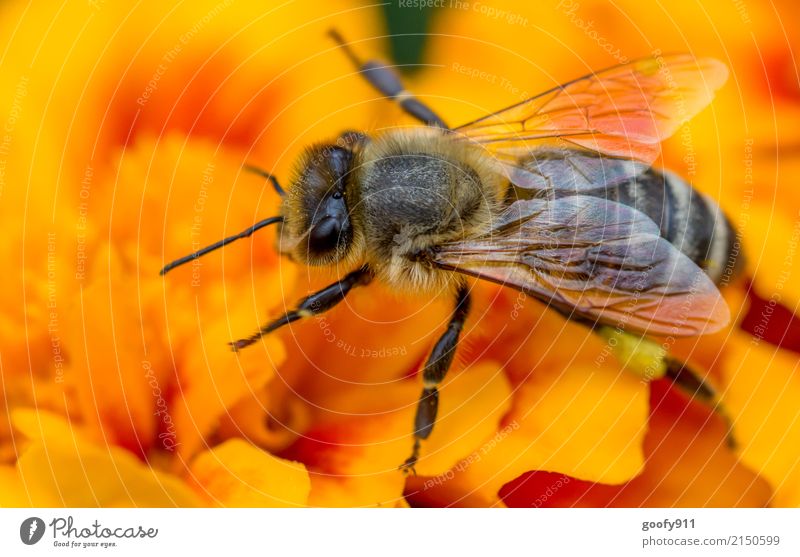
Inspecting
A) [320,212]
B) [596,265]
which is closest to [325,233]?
[320,212]

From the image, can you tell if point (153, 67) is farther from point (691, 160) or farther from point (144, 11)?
point (691, 160)

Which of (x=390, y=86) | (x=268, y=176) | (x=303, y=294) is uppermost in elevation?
(x=390, y=86)

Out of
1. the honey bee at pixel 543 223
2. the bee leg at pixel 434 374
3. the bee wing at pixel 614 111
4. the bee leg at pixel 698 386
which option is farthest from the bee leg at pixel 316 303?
the bee leg at pixel 698 386

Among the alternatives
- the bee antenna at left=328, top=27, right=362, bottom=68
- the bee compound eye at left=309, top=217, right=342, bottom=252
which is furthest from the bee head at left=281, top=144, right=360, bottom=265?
the bee antenna at left=328, top=27, right=362, bottom=68

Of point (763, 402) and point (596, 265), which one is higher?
point (596, 265)

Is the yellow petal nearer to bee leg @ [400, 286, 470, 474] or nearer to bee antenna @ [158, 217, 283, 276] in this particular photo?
bee leg @ [400, 286, 470, 474]

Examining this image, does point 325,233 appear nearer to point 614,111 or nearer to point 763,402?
point 614,111
